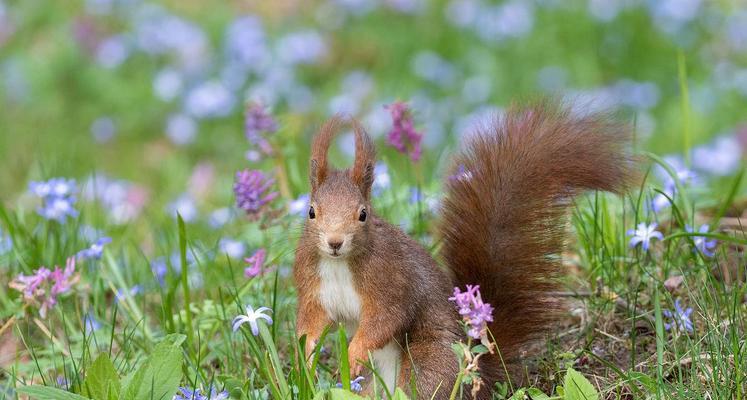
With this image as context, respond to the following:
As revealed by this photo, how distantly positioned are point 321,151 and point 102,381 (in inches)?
25.2

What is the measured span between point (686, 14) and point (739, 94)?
92 cm

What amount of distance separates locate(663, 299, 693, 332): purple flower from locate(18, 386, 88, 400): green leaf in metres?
1.27

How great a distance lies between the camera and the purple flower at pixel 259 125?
3.40 metres

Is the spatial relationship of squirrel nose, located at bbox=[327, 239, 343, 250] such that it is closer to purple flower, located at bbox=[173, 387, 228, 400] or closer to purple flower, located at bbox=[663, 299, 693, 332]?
purple flower, located at bbox=[173, 387, 228, 400]

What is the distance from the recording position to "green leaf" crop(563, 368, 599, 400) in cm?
223

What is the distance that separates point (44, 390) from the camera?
2.16 meters

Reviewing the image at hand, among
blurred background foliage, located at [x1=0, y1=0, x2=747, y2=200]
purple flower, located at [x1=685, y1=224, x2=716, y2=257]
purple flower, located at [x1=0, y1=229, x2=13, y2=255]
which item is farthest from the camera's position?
blurred background foliage, located at [x1=0, y1=0, x2=747, y2=200]

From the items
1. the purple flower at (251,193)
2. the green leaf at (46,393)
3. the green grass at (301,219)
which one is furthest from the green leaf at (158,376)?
the purple flower at (251,193)

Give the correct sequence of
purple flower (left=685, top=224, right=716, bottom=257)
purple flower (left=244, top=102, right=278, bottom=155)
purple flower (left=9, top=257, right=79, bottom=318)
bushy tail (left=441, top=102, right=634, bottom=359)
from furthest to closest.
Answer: purple flower (left=244, top=102, right=278, bottom=155)
purple flower (left=685, top=224, right=716, bottom=257)
purple flower (left=9, top=257, right=79, bottom=318)
bushy tail (left=441, top=102, right=634, bottom=359)

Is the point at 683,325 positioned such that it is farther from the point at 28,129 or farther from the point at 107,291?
the point at 28,129

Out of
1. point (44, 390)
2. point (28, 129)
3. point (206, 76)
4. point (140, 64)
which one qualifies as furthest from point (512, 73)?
point (44, 390)

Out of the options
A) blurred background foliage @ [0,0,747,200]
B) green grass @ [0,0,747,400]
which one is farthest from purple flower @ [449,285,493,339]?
blurred background foliage @ [0,0,747,200]

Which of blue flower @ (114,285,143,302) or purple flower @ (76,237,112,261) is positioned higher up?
purple flower @ (76,237,112,261)

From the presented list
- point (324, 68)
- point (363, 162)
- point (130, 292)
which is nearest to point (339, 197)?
point (363, 162)
